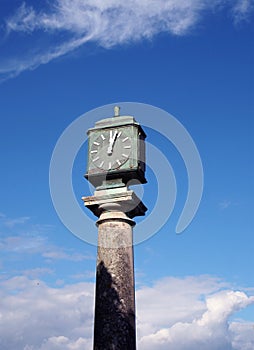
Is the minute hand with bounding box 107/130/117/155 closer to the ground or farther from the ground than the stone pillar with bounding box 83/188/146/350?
farther from the ground

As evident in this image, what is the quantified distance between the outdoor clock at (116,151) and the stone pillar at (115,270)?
44cm

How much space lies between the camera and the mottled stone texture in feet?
37.3

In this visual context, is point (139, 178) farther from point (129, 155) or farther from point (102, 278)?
point (102, 278)

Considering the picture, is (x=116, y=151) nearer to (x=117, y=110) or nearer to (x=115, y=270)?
(x=117, y=110)

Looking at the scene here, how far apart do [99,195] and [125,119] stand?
207 cm

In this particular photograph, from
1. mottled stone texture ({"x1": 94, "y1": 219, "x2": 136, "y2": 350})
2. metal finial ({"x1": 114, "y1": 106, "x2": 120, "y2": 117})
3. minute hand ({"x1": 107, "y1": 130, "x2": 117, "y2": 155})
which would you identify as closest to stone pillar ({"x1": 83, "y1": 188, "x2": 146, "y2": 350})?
mottled stone texture ({"x1": 94, "y1": 219, "x2": 136, "y2": 350})

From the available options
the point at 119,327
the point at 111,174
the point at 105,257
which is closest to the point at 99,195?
the point at 111,174

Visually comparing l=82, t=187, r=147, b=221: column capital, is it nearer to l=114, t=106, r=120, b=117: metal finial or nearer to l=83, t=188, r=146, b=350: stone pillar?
l=83, t=188, r=146, b=350: stone pillar

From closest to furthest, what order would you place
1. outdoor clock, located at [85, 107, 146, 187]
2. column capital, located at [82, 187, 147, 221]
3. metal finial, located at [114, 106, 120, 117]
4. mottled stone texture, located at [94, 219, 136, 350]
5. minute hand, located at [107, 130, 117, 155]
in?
mottled stone texture, located at [94, 219, 136, 350]
column capital, located at [82, 187, 147, 221]
outdoor clock, located at [85, 107, 146, 187]
minute hand, located at [107, 130, 117, 155]
metal finial, located at [114, 106, 120, 117]

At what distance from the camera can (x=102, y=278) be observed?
1194 centimetres

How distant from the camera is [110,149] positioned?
13211mm

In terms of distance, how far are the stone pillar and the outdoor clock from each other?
436 millimetres

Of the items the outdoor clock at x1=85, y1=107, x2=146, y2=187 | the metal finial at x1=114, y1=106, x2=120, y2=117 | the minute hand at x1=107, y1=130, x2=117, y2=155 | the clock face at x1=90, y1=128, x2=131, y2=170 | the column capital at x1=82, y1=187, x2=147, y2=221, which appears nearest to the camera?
the column capital at x1=82, y1=187, x2=147, y2=221

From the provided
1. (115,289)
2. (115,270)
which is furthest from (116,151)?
(115,289)
